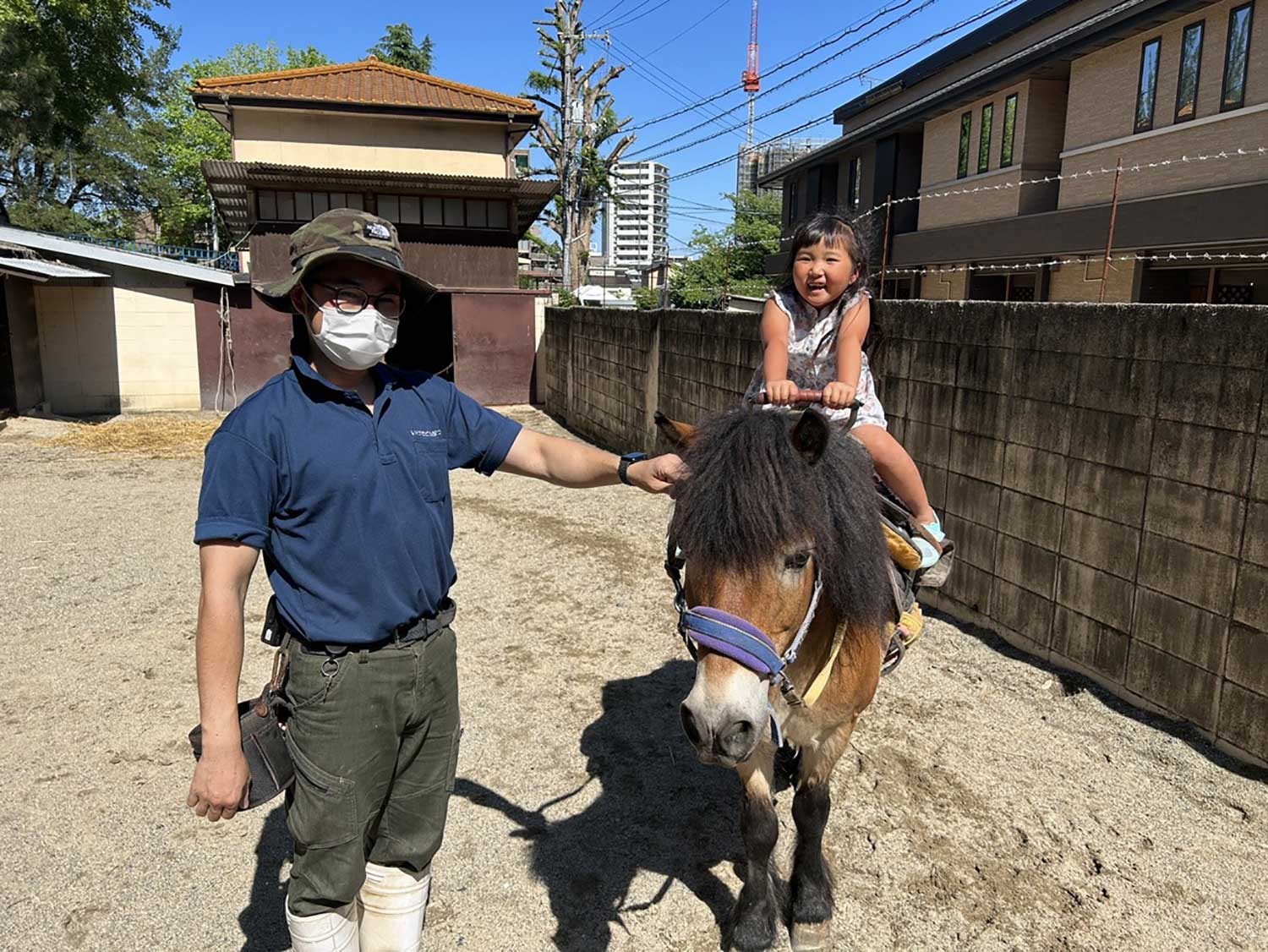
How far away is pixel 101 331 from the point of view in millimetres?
13859

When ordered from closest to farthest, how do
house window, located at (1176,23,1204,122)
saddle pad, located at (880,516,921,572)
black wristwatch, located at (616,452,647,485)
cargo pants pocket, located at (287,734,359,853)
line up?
cargo pants pocket, located at (287,734,359,853) → black wristwatch, located at (616,452,647,485) → saddle pad, located at (880,516,921,572) → house window, located at (1176,23,1204,122)

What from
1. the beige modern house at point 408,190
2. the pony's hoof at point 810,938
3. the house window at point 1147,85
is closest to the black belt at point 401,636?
the pony's hoof at point 810,938

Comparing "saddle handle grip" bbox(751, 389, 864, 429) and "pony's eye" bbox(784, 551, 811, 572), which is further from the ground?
"saddle handle grip" bbox(751, 389, 864, 429)

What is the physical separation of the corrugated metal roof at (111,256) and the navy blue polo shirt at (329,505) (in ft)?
46.9

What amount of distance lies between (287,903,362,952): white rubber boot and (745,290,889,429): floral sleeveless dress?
1.96 meters

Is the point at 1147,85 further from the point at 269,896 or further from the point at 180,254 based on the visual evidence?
the point at 180,254

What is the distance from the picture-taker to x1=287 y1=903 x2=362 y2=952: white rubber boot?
176 centimetres

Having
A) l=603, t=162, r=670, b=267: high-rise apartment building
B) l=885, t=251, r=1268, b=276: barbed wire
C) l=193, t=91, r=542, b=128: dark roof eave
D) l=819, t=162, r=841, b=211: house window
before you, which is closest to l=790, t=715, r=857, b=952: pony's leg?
l=885, t=251, r=1268, b=276: barbed wire

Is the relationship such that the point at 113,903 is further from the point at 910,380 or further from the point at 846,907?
the point at 910,380

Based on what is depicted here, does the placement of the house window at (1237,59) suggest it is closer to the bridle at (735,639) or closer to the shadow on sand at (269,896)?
the bridle at (735,639)

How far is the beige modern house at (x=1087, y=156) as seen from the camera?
9.48 meters

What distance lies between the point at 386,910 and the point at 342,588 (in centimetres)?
86

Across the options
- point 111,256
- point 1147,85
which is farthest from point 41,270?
point 1147,85

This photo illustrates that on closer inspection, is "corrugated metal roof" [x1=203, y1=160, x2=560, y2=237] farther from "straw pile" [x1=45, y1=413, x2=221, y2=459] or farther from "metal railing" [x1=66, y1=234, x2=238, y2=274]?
"straw pile" [x1=45, y1=413, x2=221, y2=459]
